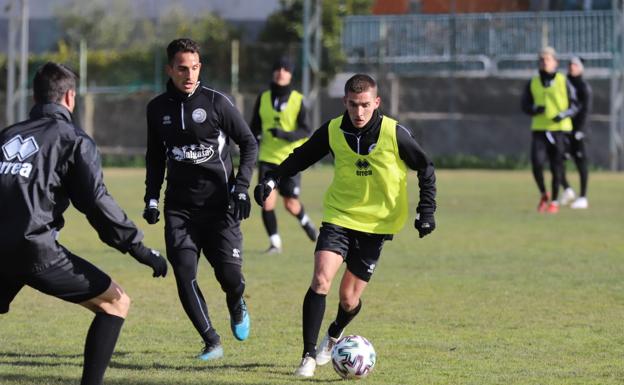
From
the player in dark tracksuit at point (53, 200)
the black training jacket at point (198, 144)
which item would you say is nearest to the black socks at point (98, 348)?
the player in dark tracksuit at point (53, 200)

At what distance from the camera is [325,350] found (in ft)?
25.3

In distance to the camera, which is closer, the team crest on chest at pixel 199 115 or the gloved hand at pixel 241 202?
the gloved hand at pixel 241 202

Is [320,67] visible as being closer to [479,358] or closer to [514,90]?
[514,90]

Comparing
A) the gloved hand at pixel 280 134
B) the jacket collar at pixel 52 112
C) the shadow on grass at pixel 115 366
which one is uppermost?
the jacket collar at pixel 52 112

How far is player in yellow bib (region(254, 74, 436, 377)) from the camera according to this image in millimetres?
7348

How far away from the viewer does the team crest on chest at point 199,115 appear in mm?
7887

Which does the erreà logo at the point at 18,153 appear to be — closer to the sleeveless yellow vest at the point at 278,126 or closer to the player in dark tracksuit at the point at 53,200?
the player in dark tracksuit at the point at 53,200

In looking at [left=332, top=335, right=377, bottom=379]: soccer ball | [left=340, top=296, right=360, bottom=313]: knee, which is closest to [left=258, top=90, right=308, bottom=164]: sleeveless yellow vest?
[left=340, top=296, right=360, bottom=313]: knee

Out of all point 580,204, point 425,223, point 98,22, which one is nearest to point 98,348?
point 425,223

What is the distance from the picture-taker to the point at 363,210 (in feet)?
24.5

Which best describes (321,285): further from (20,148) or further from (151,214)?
(20,148)

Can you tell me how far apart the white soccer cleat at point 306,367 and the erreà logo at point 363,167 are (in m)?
1.14

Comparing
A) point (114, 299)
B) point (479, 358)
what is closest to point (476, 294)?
point (479, 358)

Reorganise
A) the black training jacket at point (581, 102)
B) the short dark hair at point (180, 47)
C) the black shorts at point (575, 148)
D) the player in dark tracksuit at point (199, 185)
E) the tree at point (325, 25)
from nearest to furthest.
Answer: the short dark hair at point (180, 47), the player in dark tracksuit at point (199, 185), the black training jacket at point (581, 102), the black shorts at point (575, 148), the tree at point (325, 25)
